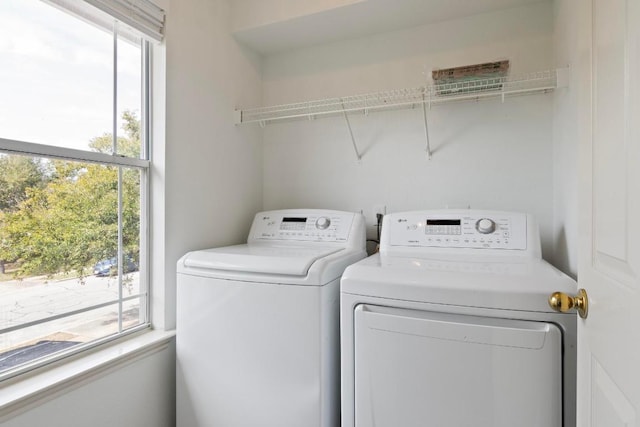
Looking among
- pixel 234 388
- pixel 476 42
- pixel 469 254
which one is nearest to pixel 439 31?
pixel 476 42

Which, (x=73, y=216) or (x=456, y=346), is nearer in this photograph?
(x=456, y=346)

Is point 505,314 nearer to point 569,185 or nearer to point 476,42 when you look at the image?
point 569,185

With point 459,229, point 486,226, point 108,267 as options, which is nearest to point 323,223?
point 459,229

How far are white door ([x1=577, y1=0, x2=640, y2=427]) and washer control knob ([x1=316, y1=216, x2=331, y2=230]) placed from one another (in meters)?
1.18

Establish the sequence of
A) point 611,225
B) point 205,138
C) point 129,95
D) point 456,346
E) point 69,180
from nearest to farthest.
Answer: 1. point 611,225
2. point 456,346
3. point 69,180
4. point 129,95
5. point 205,138

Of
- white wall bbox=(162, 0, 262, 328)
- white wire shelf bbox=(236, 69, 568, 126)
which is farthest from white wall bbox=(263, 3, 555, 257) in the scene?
white wall bbox=(162, 0, 262, 328)

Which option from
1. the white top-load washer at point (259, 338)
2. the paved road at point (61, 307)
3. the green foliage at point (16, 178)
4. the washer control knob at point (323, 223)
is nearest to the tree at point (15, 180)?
the green foliage at point (16, 178)

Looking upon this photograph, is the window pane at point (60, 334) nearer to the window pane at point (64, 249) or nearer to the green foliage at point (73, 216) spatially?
the window pane at point (64, 249)

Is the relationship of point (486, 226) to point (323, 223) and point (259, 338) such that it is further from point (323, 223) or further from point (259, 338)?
point (259, 338)

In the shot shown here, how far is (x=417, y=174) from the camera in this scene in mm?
1996

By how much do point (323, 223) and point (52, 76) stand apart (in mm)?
1289

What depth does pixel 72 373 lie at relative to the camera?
123 cm

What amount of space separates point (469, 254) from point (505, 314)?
0.53 meters

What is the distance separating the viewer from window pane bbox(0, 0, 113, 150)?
3.85 ft
